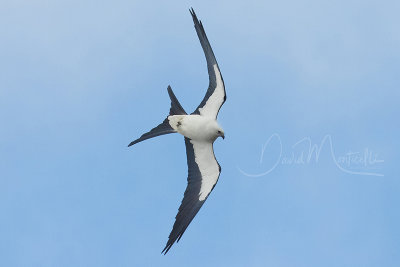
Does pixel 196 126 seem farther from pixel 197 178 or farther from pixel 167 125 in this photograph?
pixel 197 178

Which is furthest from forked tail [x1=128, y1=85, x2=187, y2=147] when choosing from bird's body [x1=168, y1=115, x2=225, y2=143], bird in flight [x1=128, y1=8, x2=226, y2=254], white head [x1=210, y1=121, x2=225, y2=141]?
white head [x1=210, y1=121, x2=225, y2=141]

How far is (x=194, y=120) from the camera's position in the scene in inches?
650

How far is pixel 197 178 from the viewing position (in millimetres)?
16516

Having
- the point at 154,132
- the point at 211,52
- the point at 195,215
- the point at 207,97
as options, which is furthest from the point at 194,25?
the point at 195,215

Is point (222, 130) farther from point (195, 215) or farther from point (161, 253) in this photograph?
point (161, 253)

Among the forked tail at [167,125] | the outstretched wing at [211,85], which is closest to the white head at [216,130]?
the outstretched wing at [211,85]

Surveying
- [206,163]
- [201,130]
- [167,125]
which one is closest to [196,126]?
[201,130]

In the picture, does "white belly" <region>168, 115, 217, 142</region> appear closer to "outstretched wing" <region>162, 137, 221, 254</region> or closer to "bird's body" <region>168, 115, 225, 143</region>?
"bird's body" <region>168, 115, 225, 143</region>

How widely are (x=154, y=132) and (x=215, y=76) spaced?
2.08 meters

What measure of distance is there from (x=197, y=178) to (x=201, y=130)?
1.19 meters

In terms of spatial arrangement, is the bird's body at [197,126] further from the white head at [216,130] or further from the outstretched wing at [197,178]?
the outstretched wing at [197,178]

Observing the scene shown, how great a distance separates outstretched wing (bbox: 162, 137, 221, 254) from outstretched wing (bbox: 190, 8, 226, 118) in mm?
848

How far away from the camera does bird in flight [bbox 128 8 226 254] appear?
16188 millimetres

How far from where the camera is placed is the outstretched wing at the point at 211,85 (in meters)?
16.0
